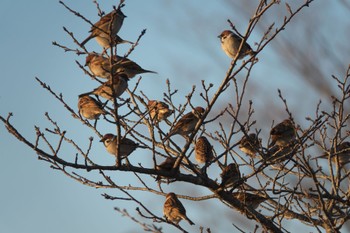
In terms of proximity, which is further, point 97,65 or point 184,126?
point 97,65

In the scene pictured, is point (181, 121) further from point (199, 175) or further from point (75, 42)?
point (75, 42)

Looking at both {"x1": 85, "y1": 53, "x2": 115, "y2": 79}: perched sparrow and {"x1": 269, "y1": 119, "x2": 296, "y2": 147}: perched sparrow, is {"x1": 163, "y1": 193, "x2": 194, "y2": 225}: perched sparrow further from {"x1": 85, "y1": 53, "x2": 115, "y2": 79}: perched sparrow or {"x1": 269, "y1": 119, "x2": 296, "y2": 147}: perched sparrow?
{"x1": 85, "y1": 53, "x2": 115, "y2": 79}: perched sparrow

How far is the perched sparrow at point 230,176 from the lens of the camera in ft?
20.0

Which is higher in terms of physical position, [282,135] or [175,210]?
[282,135]

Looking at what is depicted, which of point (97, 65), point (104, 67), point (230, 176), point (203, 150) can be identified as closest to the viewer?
point (230, 176)

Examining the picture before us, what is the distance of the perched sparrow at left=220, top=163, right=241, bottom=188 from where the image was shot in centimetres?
611

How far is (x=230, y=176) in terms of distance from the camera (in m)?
6.39

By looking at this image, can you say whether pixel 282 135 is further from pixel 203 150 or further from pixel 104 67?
pixel 104 67

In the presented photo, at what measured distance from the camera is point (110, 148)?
8625mm

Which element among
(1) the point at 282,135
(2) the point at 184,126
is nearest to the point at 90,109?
(2) the point at 184,126

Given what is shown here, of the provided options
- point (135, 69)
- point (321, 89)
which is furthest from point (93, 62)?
point (321, 89)

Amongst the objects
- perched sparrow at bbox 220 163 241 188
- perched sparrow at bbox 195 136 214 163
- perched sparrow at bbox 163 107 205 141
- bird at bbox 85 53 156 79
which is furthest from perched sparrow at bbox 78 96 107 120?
perched sparrow at bbox 220 163 241 188

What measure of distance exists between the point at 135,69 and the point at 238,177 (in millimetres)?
2925

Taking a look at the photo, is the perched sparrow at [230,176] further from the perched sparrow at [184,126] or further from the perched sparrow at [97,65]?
the perched sparrow at [97,65]
